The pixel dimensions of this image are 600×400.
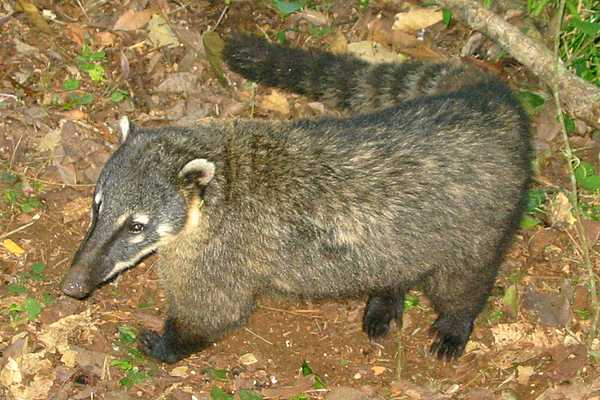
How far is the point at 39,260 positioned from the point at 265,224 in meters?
1.75

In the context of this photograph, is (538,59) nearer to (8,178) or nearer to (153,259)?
(153,259)

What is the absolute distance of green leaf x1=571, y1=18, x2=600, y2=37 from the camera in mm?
6422

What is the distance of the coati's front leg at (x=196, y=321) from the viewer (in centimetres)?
536

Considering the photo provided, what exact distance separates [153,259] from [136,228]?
4.02 feet

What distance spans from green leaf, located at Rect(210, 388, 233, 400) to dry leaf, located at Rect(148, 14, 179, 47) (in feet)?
10.2

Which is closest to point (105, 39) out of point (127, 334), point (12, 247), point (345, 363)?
point (12, 247)

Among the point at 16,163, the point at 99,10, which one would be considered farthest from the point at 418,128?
the point at 99,10

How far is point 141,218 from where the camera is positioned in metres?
4.97

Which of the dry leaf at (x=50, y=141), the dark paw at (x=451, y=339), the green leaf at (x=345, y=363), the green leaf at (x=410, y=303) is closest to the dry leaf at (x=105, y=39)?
the dry leaf at (x=50, y=141)

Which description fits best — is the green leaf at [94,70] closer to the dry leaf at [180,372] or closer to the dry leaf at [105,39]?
the dry leaf at [105,39]

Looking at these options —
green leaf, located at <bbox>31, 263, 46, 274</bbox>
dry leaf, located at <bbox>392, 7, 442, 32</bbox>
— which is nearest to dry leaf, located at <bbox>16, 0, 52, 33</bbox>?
green leaf, located at <bbox>31, 263, 46, 274</bbox>

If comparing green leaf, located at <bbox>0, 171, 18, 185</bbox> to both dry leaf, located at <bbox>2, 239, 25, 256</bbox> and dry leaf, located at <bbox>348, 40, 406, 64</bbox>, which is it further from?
dry leaf, located at <bbox>348, 40, 406, 64</bbox>

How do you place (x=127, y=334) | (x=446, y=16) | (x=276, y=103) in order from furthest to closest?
(x=446, y=16) < (x=276, y=103) < (x=127, y=334)

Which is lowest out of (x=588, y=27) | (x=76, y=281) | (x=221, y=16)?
(x=76, y=281)
